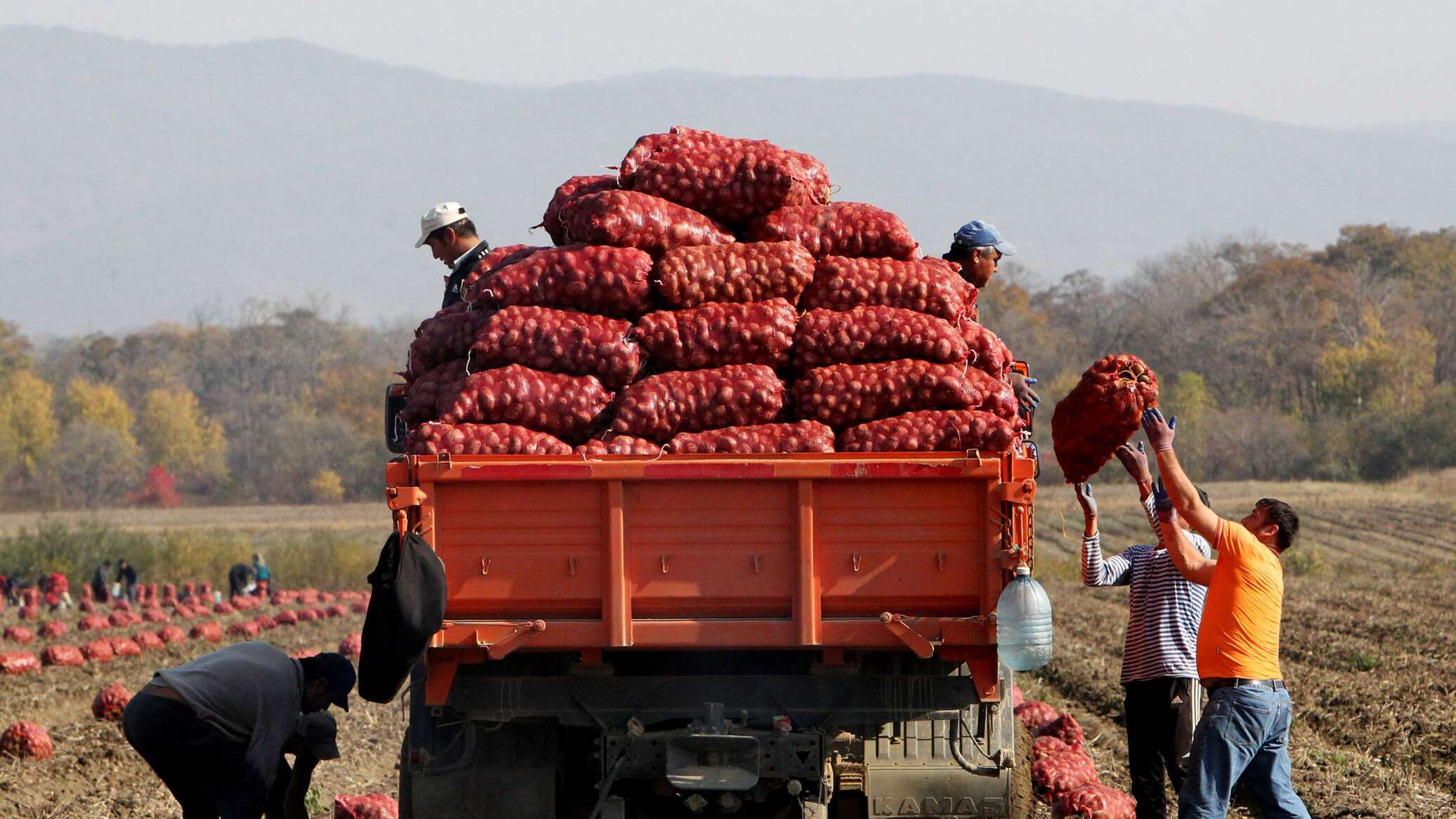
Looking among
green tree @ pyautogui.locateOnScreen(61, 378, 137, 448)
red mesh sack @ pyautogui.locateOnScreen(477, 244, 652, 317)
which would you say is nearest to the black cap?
red mesh sack @ pyautogui.locateOnScreen(477, 244, 652, 317)

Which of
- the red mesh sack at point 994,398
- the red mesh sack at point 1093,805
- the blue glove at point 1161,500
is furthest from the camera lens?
the red mesh sack at point 1093,805

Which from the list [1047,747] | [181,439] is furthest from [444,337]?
[181,439]

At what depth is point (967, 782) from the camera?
25.3ft

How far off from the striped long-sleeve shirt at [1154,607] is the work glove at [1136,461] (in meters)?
0.86

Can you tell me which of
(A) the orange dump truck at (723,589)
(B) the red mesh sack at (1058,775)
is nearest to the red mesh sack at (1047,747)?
(B) the red mesh sack at (1058,775)

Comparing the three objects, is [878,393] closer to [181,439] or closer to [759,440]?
[759,440]

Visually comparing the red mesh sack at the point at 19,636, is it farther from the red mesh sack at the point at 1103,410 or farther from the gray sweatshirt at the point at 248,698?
the red mesh sack at the point at 1103,410

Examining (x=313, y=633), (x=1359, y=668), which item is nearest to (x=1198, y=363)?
(x=313, y=633)

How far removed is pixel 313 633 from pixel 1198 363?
199 ft

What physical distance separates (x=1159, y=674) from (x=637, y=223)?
3196 mm

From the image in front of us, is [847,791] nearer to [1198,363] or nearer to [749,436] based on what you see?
[749,436]

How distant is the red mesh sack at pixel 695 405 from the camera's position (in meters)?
7.73

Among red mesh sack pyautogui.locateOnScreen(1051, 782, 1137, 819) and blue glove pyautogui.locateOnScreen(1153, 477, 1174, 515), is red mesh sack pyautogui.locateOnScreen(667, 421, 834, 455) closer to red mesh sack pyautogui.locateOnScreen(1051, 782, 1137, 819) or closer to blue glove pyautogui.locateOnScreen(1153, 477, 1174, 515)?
blue glove pyautogui.locateOnScreen(1153, 477, 1174, 515)

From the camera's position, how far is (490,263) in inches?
350
